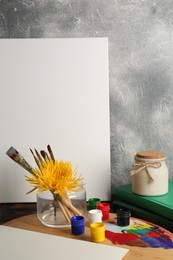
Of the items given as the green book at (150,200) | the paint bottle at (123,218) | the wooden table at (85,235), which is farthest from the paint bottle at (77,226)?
the green book at (150,200)

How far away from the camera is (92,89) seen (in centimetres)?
180

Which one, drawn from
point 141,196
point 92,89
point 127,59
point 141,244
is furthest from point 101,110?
point 141,244

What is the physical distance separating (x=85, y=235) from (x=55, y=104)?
0.62m

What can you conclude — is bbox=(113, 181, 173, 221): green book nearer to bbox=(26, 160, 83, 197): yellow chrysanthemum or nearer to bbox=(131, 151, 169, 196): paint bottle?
bbox=(131, 151, 169, 196): paint bottle

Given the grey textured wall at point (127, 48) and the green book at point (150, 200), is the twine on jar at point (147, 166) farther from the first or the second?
the grey textured wall at point (127, 48)

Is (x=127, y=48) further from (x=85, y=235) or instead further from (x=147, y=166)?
(x=85, y=235)

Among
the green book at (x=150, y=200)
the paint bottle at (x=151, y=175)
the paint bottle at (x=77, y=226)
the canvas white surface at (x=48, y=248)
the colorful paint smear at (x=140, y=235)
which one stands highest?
the paint bottle at (x=151, y=175)

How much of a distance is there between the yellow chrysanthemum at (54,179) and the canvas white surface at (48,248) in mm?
166

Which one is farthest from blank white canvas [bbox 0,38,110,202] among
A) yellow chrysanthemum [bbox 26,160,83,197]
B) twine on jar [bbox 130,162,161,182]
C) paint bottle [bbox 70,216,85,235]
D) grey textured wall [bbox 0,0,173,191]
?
paint bottle [bbox 70,216,85,235]

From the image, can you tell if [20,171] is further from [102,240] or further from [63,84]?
[102,240]

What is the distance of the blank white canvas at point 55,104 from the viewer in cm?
178

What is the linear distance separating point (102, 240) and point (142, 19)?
972mm

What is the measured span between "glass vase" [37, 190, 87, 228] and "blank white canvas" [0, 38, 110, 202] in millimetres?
276

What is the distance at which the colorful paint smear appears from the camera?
136 centimetres
